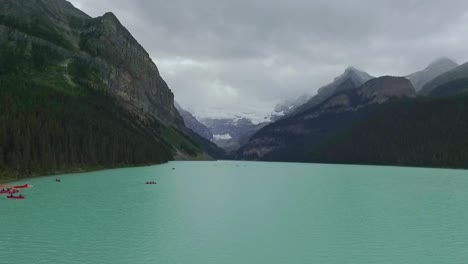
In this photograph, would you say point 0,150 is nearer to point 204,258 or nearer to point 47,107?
point 47,107

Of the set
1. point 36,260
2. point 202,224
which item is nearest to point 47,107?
point 202,224

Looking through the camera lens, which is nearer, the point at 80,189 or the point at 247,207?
the point at 247,207

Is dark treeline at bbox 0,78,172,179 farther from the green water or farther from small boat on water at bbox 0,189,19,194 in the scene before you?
the green water

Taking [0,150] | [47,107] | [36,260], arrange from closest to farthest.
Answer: [36,260] → [0,150] → [47,107]

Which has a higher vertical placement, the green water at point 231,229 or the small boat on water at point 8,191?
the small boat on water at point 8,191

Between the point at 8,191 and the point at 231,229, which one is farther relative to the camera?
the point at 8,191

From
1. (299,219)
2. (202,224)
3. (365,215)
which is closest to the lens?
(202,224)

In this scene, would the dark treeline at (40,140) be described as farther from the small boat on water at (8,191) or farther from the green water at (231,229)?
the green water at (231,229)

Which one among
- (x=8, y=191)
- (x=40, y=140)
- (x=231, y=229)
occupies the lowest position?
(x=231, y=229)

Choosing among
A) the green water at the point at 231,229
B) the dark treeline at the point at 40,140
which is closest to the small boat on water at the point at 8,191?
the green water at the point at 231,229

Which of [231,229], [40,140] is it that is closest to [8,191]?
[231,229]

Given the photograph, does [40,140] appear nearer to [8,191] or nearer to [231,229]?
[8,191]
